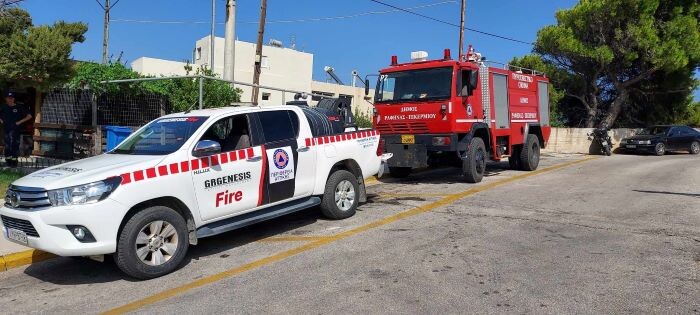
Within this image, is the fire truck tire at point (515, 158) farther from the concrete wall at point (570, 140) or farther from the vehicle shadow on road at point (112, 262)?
the concrete wall at point (570, 140)

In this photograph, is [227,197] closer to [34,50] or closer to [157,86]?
[34,50]

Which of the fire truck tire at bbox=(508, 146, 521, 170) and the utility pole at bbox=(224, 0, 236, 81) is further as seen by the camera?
the utility pole at bbox=(224, 0, 236, 81)

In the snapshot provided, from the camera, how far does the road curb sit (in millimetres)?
5812

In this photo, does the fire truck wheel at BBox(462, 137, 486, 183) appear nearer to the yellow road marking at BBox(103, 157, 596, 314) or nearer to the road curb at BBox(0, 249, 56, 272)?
the yellow road marking at BBox(103, 157, 596, 314)

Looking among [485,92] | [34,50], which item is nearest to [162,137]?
[34,50]

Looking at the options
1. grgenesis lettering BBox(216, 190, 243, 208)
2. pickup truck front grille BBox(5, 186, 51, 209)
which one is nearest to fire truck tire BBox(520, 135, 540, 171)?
grgenesis lettering BBox(216, 190, 243, 208)

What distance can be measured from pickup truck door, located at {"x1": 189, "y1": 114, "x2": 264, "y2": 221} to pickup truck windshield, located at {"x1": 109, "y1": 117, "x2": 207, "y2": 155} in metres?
0.22

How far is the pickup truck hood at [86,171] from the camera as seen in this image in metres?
4.98

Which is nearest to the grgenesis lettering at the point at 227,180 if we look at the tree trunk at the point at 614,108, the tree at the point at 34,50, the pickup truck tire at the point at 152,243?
the pickup truck tire at the point at 152,243

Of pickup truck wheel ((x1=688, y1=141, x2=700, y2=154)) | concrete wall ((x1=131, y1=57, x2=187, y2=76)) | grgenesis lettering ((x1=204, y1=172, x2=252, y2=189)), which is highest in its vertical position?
concrete wall ((x1=131, y1=57, x2=187, y2=76))

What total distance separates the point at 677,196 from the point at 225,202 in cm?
861

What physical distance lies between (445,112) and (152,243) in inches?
279

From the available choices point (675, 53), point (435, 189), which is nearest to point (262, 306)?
Answer: point (435, 189)

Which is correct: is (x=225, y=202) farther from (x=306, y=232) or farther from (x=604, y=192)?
(x=604, y=192)
